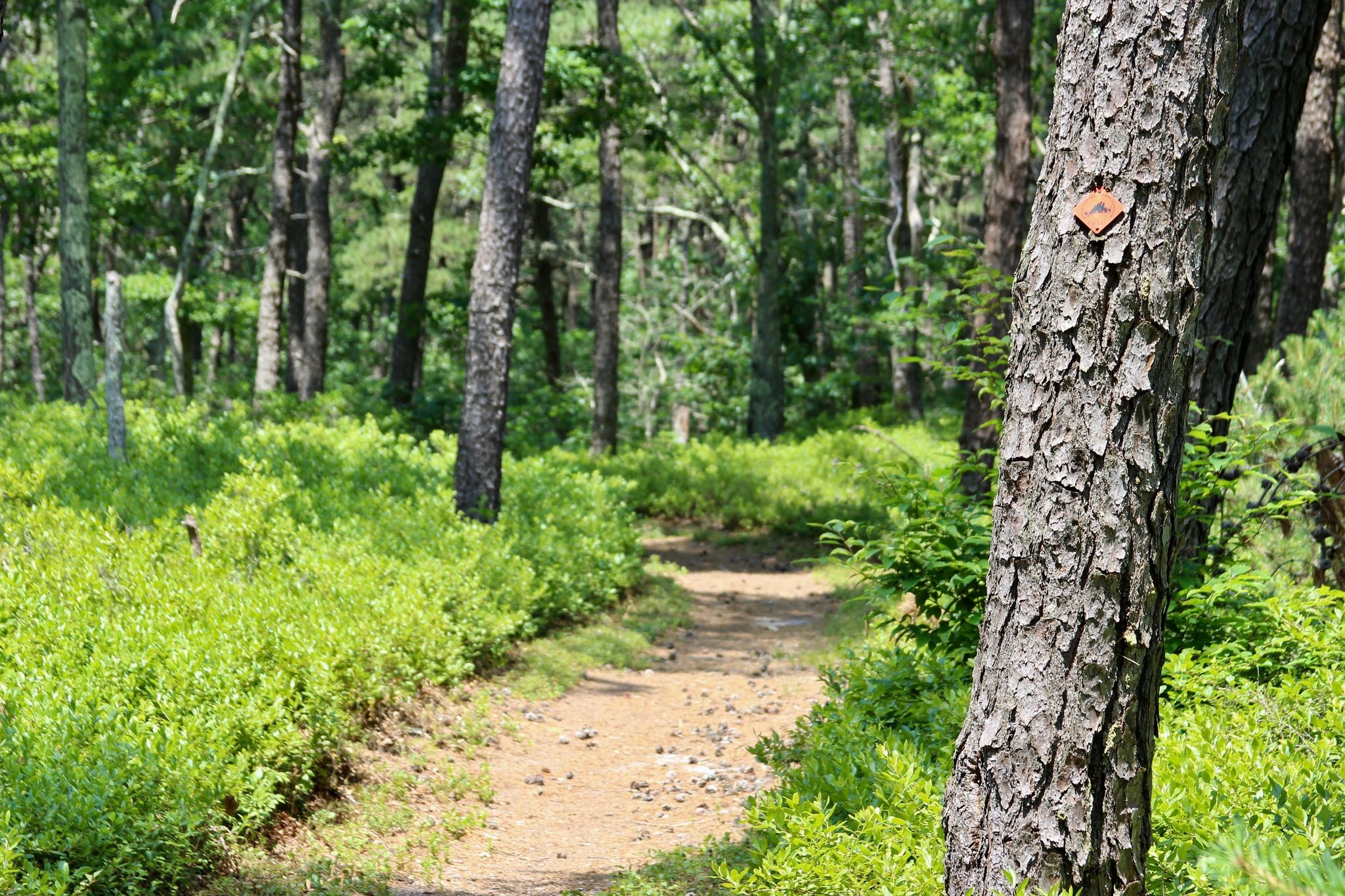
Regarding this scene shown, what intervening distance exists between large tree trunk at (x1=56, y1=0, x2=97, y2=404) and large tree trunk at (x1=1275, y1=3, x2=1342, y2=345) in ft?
44.2

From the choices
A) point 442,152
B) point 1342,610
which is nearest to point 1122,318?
point 1342,610

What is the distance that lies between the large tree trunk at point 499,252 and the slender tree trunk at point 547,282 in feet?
41.9

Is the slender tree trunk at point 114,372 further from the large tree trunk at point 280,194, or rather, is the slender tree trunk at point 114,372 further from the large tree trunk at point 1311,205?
the large tree trunk at point 1311,205

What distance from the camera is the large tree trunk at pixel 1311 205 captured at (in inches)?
401

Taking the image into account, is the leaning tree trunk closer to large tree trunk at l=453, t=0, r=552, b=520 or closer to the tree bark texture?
the tree bark texture

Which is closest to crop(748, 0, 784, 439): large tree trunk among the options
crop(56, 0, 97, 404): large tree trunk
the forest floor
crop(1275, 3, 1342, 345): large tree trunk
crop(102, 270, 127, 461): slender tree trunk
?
crop(1275, 3, 1342, 345): large tree trunk

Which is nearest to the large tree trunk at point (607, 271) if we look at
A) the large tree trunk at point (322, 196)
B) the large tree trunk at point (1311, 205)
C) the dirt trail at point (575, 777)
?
the large tree trunk at point (322, 196)

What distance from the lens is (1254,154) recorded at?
4.83 meters

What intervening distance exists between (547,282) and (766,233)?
25.5 feet

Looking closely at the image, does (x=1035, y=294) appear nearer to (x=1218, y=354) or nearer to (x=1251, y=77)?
(x=1218, y=354)

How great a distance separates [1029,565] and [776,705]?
487cm

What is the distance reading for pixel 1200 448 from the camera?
4648 millimetres

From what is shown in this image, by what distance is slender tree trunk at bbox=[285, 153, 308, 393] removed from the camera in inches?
782

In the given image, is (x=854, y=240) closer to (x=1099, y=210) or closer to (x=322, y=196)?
(x=322, y=196)
